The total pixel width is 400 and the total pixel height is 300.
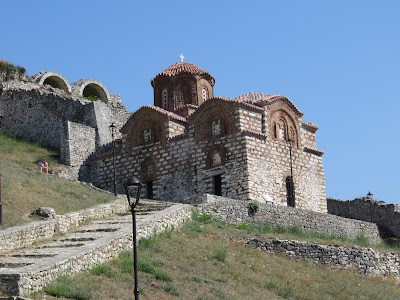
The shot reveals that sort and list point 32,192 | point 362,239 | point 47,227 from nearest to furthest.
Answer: point 47,227, point 32,192, point 362,239

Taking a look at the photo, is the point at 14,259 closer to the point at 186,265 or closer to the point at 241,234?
the point at 186,265

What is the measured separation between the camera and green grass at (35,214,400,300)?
690 inches

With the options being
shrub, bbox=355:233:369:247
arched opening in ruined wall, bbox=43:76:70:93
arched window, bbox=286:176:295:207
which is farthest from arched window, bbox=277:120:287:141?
arched opening in ruined wall, bbox=43:76:70:93

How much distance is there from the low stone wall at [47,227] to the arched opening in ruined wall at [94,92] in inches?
717

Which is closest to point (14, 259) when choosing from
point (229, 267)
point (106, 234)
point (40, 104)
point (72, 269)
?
point (72, 269)

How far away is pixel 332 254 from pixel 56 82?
2255cm

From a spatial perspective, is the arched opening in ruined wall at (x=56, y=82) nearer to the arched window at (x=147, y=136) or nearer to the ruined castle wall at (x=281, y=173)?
the arched window at (x=147, y=136)

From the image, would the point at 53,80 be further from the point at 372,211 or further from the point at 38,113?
the point at 372,211

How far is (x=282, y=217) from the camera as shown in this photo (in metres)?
28.5

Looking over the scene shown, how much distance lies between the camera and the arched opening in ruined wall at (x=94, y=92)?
42781 millimetres

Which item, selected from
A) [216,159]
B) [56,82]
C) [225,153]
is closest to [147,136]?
[216,159]

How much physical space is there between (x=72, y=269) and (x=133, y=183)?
3119 mm

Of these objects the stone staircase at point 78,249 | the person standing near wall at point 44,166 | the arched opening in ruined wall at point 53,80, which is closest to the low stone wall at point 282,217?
the stone staircase at point 78,249

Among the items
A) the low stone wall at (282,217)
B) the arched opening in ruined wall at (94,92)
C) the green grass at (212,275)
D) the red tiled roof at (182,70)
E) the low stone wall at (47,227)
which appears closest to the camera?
the green grass at (212,275)
